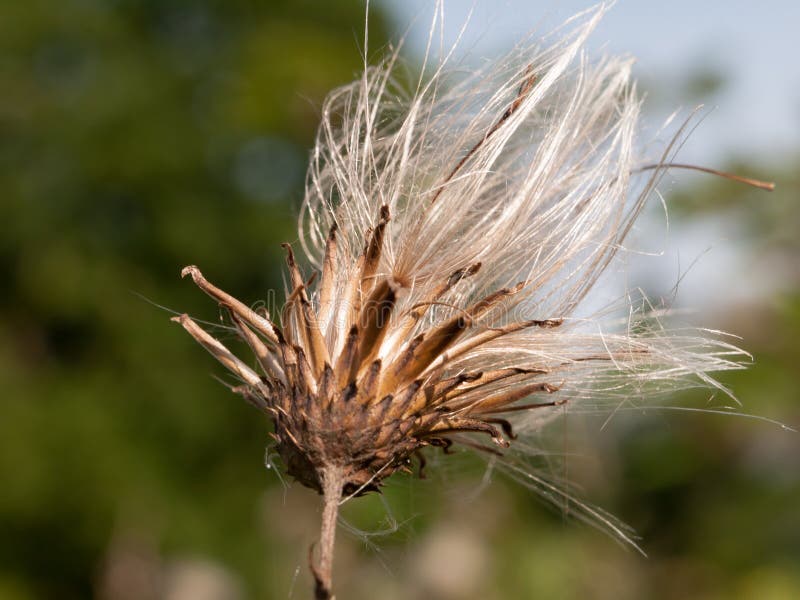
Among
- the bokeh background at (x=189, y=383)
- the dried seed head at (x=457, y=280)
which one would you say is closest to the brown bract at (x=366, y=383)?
the dried seed head at (x=457, y=280)

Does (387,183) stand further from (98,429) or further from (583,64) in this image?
(98,429)

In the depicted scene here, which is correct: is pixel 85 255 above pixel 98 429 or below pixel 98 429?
above

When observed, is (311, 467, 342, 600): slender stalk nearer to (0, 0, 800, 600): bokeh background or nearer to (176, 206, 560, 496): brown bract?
(176, 206, 560, 496): brown bract

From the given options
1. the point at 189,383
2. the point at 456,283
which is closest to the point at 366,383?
the point at 456,283

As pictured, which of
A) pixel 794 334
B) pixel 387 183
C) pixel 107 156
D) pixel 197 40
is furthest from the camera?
pixel 197 40

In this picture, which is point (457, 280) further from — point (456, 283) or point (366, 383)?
point (366, 383)

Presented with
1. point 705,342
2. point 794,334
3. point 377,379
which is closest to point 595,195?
point 705,342

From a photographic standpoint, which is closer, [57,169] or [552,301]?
[552,301]
